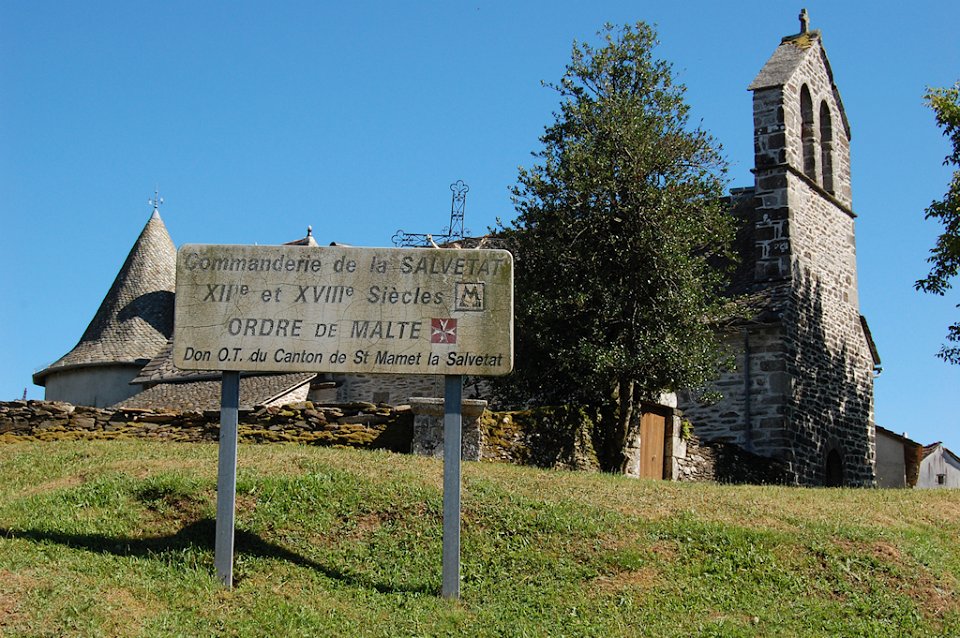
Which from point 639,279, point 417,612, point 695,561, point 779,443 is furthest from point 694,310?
point 417,612

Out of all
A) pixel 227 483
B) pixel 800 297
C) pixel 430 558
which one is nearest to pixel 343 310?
pixel 227 483

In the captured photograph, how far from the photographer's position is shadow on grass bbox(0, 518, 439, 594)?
36.4ft

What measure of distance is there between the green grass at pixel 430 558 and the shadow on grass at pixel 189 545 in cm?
3

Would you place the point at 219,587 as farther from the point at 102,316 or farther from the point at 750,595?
the point at 102,316

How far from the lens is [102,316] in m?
31.5

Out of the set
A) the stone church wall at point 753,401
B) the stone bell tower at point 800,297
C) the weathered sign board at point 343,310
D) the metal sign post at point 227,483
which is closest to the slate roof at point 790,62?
the stone bell tower at point 800,297

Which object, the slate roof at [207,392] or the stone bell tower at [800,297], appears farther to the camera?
the slate roof at [207,392]

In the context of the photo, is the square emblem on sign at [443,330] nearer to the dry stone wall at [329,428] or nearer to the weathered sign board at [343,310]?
the weathered sign board at [343,310]

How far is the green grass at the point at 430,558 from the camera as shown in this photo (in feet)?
33.3

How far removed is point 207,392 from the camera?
2730cm

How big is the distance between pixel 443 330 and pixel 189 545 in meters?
3.35

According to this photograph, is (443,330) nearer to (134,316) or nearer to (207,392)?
(207,392)

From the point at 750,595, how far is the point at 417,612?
3334 millimetres

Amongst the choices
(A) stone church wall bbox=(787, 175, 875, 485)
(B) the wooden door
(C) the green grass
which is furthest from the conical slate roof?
(A) stone church wall bbox=(787, 175, 875, 485)
